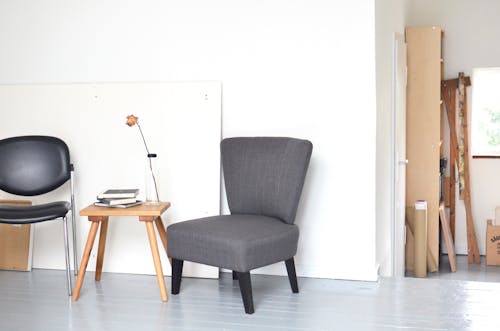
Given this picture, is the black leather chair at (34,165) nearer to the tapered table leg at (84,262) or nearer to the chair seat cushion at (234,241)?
the tapered table leg at (84,262)

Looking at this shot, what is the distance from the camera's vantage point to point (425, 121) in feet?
17.9

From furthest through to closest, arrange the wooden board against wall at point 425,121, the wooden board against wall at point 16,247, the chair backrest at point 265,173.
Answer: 1. the wooden board against wall at point 425,121
2. the wooden board against wall at point 16,247
3. the chair backrest at point 265,173

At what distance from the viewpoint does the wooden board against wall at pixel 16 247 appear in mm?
3953

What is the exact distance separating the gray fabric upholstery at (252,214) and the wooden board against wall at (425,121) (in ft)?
7.84

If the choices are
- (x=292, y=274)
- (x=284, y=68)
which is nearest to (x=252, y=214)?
(x=292, y=274)

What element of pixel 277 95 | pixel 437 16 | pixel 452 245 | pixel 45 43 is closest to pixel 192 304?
pixel 277 95

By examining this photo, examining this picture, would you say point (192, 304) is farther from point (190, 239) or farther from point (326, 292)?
point (326, 292)

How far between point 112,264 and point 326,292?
1408mm

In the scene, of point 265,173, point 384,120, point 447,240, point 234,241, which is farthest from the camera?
point 447,240

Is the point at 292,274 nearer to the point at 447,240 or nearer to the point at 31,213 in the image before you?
→ the point at 31,213

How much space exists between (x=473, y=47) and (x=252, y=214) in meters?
3.50

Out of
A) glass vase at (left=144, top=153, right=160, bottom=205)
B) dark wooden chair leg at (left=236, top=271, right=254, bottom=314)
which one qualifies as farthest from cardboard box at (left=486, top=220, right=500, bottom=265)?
glass vase at (left=144, top=153, right=160, bottom=205)

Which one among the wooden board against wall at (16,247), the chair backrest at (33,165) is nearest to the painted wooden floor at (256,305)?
the wooden board against wall at (16,247)

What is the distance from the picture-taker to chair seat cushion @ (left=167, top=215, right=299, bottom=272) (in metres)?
3.02
